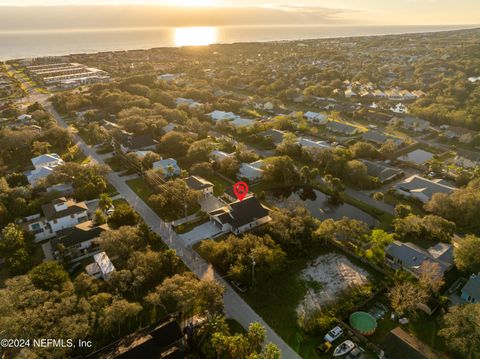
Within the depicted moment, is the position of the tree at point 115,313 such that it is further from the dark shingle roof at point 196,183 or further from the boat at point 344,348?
the dark shingle roof at point 196,183

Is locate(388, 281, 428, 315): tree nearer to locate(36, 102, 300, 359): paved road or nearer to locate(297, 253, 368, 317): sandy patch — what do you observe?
locate(297, 253, 368, 317): sandy patch

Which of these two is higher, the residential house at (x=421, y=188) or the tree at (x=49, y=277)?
the tree at (x=49, y=277)

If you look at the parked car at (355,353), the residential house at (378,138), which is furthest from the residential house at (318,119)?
the parked car at (355,353)

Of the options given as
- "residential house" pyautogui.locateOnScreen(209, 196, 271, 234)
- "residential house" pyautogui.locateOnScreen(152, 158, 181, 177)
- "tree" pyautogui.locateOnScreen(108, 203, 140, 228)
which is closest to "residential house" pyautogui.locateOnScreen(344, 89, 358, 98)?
"residential house" pyautogui.locateOnScreen(152, 158, 181, 177)

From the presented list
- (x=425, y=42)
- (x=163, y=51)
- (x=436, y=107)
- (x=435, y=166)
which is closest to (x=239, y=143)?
(x=435, y=166)

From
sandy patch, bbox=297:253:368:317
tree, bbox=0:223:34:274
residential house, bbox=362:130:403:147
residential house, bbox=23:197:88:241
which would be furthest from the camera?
Result: residential house, bbox=362:130:403:147

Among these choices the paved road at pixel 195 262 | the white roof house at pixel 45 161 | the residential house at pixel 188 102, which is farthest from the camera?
the residential house at pixel 188 102
